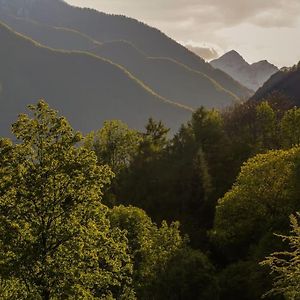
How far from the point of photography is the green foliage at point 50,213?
75.6 feet

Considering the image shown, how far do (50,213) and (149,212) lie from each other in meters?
63.8

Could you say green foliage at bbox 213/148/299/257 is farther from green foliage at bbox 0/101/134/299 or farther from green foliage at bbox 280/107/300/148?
green foliage at bbox 0/101/134/299

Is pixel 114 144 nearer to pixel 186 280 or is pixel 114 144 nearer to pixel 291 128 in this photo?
pixel 291 128

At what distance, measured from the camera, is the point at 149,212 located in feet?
286

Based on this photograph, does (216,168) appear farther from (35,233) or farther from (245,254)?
(35,233)

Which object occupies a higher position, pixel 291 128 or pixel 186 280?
pixel 291 128

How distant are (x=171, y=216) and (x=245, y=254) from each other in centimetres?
2615

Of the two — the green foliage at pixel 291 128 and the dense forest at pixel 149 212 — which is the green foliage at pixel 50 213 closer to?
the dense forest at pixel 149 212

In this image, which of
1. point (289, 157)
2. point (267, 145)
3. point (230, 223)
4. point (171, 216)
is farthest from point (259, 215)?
point (267, 145)

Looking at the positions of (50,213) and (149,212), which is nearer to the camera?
(50,213)

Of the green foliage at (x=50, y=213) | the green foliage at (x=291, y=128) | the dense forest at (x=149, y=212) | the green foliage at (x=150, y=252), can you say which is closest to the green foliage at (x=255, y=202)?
the dense forest at (x=149, y=212)

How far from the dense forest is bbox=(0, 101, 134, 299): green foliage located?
5cm

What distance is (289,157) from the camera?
194 feet

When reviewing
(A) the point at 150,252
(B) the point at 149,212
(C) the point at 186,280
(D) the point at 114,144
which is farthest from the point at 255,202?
(D) the point at 114,144
